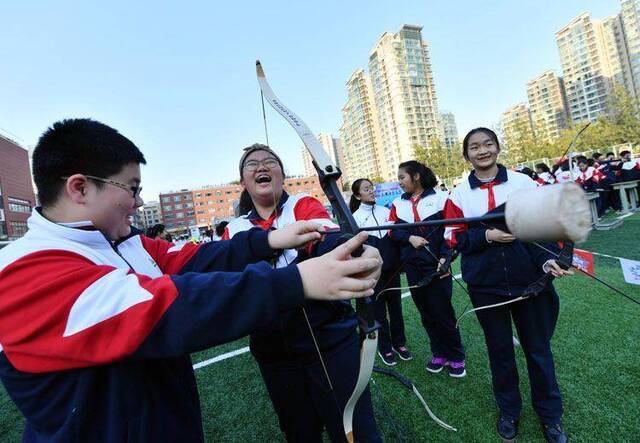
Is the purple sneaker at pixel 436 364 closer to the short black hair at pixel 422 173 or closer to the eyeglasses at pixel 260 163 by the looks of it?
the short black hair at pixel 422 173

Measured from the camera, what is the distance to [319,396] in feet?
5.75

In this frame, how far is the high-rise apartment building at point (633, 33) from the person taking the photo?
64.2 meters

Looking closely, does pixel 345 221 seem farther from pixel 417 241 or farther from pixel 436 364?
pixel 436 364

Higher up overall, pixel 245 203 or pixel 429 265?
pixel 245 203

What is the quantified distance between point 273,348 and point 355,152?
386 ft

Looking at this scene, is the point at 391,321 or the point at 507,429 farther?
the point at 391,321

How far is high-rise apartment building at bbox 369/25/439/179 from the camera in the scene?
89.5m

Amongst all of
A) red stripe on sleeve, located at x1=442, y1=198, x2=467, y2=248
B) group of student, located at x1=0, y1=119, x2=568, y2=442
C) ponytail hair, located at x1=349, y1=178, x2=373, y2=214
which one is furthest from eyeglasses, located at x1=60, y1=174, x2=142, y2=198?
ponytail hair, located at x1=349, y1=178, x2=373, y2=214

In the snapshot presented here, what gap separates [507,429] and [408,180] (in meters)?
2.46

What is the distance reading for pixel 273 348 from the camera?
1775 millimetres

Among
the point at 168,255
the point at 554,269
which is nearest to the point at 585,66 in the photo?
the point at 554,269

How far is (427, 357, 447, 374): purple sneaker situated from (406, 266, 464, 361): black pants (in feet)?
0.15

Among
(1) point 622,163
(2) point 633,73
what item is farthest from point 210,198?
(2) point 633,73

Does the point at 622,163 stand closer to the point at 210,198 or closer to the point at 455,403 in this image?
the point at 455,403
